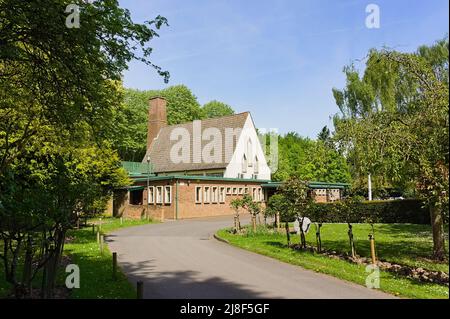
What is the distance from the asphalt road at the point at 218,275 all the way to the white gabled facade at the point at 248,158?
86.0ft

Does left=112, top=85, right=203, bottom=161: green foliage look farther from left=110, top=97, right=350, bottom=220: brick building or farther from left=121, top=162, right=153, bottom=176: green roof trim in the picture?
left=121, top=162, right=153, bottom=176: green roof trim

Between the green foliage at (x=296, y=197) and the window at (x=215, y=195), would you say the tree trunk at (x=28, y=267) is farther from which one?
the window at (x=215, y=195)

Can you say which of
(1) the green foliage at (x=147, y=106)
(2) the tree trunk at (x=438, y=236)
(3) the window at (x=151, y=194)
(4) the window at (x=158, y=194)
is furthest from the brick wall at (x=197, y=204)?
(1) the green foliage at (x=147, y=106)

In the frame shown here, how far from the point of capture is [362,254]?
1412cm

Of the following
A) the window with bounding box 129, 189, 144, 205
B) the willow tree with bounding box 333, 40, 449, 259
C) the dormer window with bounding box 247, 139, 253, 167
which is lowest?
the window with bounding box 129, 189, 144, 205

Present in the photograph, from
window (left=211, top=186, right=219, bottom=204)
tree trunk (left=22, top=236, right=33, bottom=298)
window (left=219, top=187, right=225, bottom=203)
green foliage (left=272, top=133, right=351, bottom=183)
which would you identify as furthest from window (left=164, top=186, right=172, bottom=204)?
tree trunk (left=22, top=236, right=33, bottom=298)

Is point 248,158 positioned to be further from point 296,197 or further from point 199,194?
point 296,197

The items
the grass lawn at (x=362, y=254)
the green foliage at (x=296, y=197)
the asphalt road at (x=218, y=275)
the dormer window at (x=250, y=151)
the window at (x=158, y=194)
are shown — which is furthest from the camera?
the dormer window at (x=250, y=151)

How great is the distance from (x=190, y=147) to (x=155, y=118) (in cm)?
858

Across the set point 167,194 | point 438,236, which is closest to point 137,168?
point 167,194

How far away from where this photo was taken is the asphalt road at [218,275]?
9031 millimetres

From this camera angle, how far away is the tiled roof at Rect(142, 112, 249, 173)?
43531 millimetres
